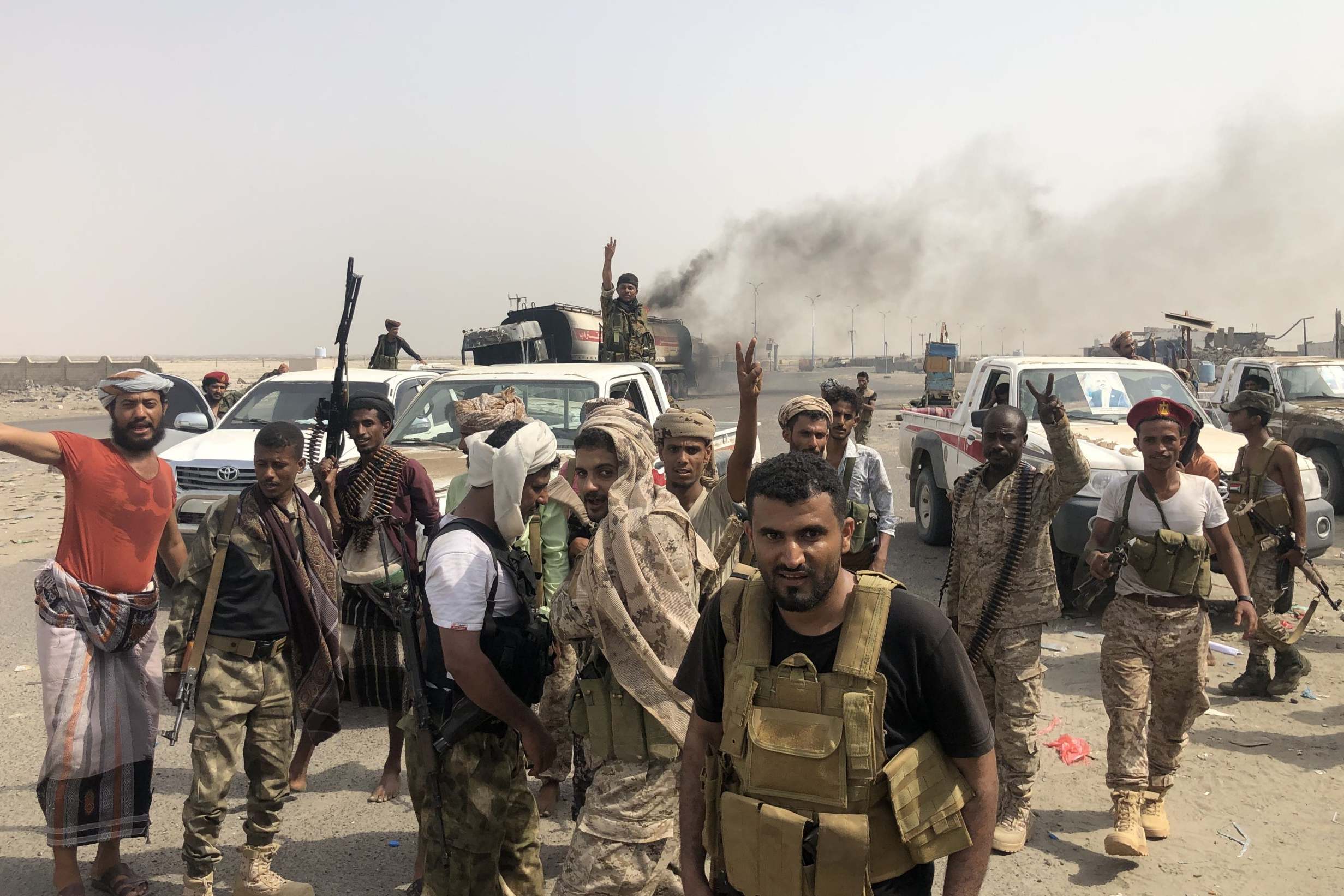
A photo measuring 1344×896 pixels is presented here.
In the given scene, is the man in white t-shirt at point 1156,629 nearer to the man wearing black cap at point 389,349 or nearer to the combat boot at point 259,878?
the combat boot at point 259,878

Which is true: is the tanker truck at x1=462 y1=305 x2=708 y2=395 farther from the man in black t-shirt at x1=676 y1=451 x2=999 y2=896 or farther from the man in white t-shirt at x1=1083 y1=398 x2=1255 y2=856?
the man in black t-shirt at x1=676 y1=451 x2=999 y2=896

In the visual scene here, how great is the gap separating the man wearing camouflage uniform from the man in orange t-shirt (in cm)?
22

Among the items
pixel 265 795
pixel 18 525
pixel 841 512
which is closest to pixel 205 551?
pixel 265 795

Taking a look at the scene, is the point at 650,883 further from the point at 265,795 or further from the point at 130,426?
the point at 130,426

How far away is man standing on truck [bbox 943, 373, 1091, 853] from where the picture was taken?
420 cm

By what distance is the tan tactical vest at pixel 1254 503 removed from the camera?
6.06 metres

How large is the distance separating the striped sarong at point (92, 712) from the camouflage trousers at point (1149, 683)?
386 centimetres

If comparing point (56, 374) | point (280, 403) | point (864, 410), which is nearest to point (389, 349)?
point (280, 403)

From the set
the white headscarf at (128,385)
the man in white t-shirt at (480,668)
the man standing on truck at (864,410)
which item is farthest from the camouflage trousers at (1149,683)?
the man standing on truck at (864,410)

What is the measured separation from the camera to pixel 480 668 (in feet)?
9.07

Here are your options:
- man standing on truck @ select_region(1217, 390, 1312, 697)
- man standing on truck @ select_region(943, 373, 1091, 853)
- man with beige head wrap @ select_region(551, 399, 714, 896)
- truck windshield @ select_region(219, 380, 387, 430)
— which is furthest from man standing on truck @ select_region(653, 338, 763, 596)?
truck windshield @ select_region(219, 380, 387, 430)

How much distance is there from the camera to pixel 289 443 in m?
3.91

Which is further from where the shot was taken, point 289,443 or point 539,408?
point 539,408

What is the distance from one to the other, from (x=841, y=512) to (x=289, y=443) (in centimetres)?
252
